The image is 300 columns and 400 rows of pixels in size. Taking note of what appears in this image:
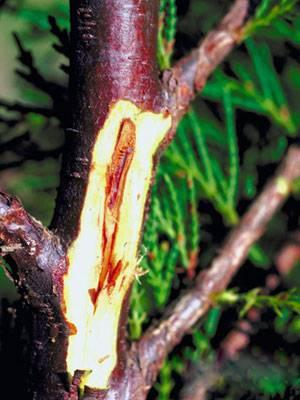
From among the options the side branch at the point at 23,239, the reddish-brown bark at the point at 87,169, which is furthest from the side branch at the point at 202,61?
the side branch at the point at 23,239

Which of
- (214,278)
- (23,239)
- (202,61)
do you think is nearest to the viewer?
(23,239)

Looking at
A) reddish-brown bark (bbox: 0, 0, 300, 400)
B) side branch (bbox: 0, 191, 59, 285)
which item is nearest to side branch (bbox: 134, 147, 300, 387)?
reddish-brown bark (bbox: 0, 0, 300, 400)

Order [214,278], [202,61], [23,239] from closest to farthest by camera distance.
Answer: [23,239] < [202,61] < [214,278]

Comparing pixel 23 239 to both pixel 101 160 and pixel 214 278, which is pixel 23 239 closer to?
pixel 101 160

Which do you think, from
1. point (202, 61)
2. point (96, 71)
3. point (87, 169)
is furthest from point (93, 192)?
point (202, 61)

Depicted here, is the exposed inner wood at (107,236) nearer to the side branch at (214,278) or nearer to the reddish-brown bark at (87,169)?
the reddish-brown bark at (87,169)

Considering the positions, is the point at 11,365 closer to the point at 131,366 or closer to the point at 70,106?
the point at 131,366
